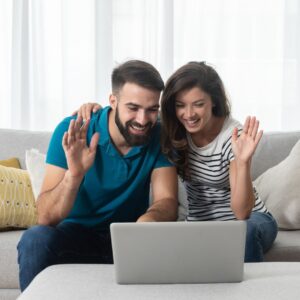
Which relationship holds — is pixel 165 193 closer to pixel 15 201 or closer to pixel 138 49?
pixel 15 201

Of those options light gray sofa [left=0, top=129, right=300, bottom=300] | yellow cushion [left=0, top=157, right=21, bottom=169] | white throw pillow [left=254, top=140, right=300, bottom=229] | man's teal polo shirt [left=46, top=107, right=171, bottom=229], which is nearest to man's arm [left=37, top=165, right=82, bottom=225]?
man's teal polo shirt [left=46, top=107, right=171, bottom=229]

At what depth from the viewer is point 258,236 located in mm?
2445

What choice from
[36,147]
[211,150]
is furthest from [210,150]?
[36,147]

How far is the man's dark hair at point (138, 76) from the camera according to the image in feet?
8.09

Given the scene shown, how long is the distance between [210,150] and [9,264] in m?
0.91

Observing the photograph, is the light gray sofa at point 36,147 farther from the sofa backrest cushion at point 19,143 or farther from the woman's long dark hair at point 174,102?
the woman's long dark hair at point 174,102

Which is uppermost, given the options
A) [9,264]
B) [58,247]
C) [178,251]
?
[178,251]

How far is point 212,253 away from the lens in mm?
1841

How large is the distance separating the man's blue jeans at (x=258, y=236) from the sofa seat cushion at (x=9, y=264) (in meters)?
0.92

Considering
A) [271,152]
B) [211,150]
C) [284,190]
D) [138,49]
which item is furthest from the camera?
[138,49]

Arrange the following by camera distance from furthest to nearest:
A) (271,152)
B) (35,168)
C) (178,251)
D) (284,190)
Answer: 1. (271,152)
2. (35,168)
3. (284,190)
4. (178,251)

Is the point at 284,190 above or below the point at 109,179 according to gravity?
below

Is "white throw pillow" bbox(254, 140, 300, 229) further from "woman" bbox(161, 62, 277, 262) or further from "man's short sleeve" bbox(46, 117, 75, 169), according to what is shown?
"man's short sleeve" bbox(46, 117, 75, 169)

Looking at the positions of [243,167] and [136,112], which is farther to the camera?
[136,112]
